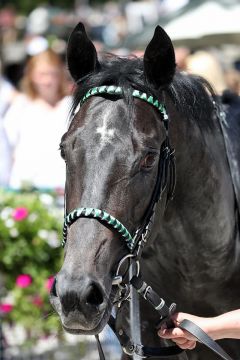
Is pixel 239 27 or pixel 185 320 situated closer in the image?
pixel 185 320

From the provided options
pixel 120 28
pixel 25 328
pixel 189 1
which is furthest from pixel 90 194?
pixel 120 28

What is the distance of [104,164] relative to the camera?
3.27 m

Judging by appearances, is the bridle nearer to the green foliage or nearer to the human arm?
the human arm

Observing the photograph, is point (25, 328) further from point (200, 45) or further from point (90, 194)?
point (200, 45)

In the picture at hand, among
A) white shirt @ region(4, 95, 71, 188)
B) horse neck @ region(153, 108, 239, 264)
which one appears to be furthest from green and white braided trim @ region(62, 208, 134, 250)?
white shirt @ region(4, 95, 71, 188)

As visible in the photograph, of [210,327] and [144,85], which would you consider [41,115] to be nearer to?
[144,85]

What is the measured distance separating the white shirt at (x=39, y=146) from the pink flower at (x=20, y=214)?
0.31m

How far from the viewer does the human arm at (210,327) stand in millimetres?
3576

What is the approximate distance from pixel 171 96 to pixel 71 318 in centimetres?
110

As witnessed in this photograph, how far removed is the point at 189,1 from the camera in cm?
1001

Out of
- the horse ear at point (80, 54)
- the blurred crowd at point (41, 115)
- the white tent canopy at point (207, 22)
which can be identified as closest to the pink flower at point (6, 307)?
the blurred crowd at point (41, 115)

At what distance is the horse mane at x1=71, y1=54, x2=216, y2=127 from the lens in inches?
139

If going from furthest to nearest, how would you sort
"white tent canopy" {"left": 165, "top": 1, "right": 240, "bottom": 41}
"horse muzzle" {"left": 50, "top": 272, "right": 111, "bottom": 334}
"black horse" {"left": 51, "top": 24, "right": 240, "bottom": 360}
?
"white tent canopy" {"left": 165, "top": 1, "right": 240, "bottom": 41}, "black horse" {"left": 51, "top": 24, "right": 240, "bottom": 360}, "horse muzzle" {"left": 50, "top": 272, "right": 111, "bottom": 334}

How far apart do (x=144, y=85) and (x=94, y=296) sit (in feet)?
3.01
